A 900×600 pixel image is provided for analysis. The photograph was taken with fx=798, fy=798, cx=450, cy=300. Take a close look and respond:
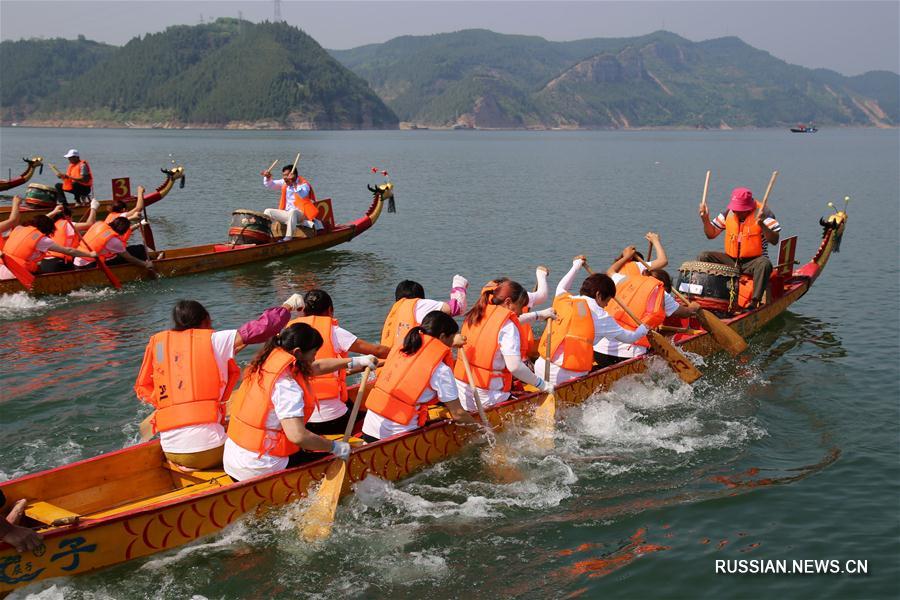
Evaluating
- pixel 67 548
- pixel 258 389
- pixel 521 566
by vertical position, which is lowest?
pixel 521 566

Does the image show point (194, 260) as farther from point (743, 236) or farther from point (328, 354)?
point (743, 236)

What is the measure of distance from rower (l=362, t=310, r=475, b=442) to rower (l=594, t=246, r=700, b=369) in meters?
3.76

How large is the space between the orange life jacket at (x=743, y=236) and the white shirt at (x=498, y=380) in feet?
23.6

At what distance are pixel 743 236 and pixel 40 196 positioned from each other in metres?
20.6

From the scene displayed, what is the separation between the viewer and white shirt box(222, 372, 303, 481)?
6.91m

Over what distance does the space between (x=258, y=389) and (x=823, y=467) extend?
6.94m

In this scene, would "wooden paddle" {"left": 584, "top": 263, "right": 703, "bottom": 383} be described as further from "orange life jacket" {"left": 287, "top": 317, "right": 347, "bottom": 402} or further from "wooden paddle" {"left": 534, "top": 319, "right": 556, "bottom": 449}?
"orange life jacket" {"left": 287, "top": 317, "right": 347, "bottom": 402}

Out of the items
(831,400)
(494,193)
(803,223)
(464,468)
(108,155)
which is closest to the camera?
(464,468)

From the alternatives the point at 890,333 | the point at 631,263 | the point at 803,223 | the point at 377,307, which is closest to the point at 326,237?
the point at 377,307

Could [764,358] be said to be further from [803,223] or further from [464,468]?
[803,223]

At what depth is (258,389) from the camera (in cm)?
702

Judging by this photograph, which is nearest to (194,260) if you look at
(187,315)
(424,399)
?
(187,315)

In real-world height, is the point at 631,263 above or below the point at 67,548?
above

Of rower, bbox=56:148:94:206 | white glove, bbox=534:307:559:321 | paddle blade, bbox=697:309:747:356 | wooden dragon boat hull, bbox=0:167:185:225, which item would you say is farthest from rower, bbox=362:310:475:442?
rower, bbox=56:148:94:206
